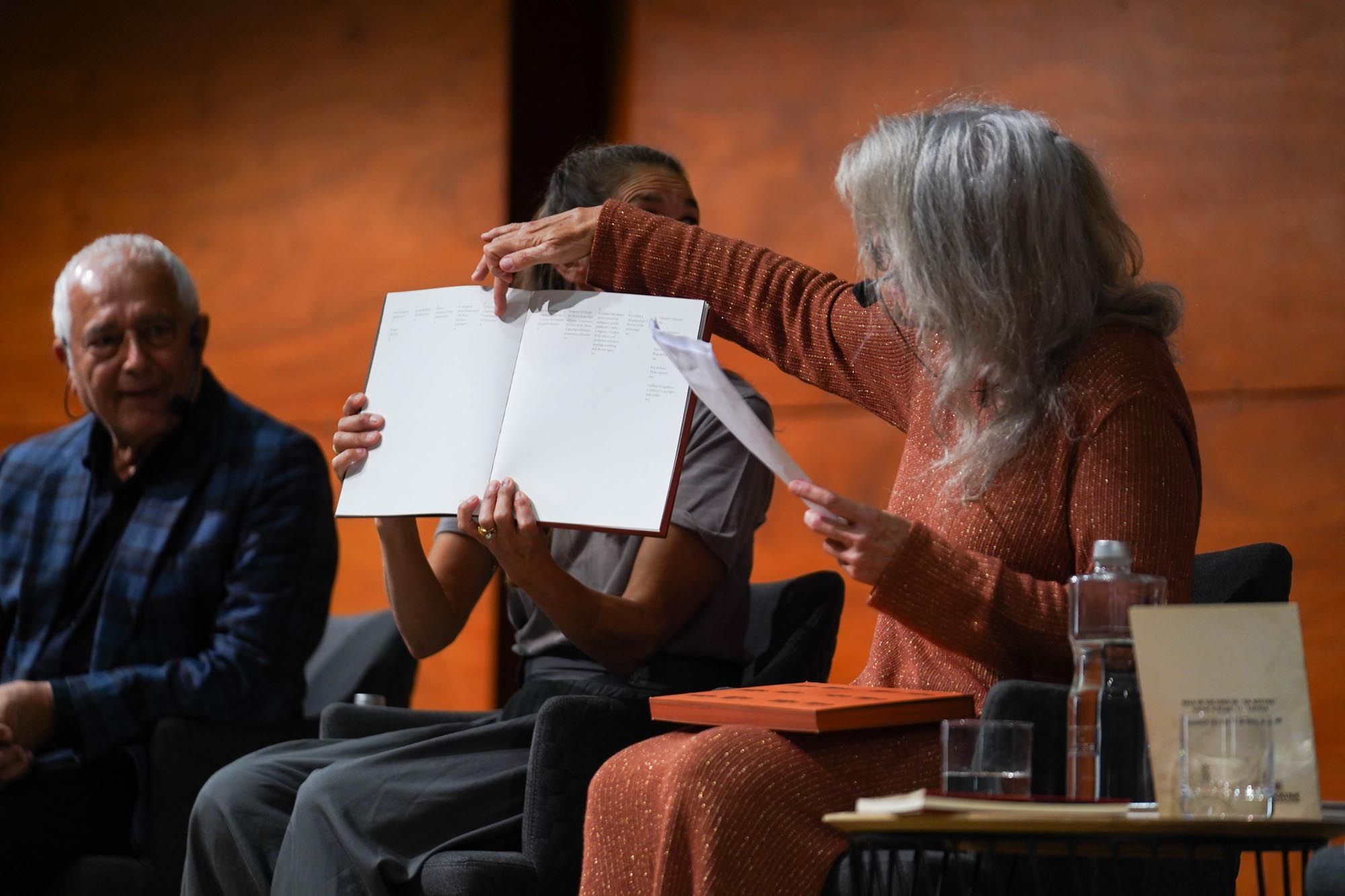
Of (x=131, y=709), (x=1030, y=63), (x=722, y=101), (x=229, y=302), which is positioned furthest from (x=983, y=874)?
(x=229, y=302)

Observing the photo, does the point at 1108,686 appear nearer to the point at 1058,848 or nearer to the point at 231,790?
the point at 1058,848

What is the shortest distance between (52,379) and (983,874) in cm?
390

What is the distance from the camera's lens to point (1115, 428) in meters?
1.83

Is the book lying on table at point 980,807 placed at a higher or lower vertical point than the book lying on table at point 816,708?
lower

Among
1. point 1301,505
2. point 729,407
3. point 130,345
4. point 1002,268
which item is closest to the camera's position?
point 729,407

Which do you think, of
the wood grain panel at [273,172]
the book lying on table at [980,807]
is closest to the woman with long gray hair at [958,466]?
the book lying on table at [980,807]

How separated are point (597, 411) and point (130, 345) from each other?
1268 millimetres

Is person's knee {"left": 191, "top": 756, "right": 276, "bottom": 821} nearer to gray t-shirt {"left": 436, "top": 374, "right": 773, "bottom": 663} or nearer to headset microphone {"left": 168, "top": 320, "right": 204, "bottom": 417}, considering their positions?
gray t-shirt {"left": 436, "top": 374, "right": 773, "bottom": 663}

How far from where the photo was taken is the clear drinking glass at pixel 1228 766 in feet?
4.18

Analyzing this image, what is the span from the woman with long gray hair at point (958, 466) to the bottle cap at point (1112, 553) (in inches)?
10.5

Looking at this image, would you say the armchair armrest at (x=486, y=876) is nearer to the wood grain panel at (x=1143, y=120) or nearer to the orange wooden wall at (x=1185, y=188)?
the orange wooden wall at (x=1185, y=188)

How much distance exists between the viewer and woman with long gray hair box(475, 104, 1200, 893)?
5.34 ft

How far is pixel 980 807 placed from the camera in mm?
1219

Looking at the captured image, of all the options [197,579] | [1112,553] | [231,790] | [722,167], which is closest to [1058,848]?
[1112,553]
